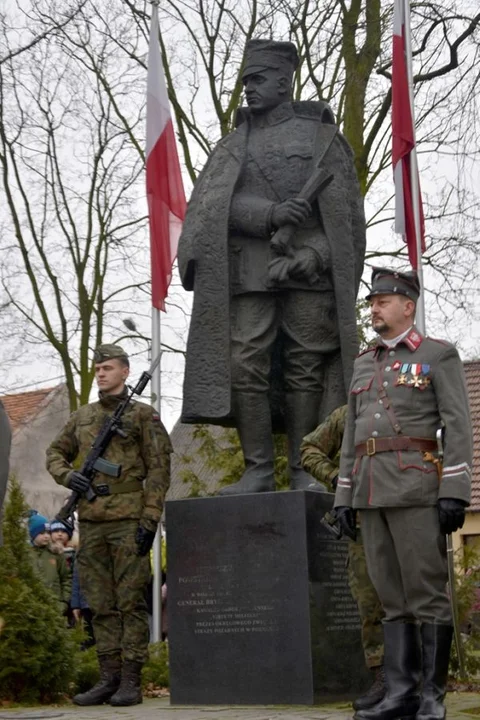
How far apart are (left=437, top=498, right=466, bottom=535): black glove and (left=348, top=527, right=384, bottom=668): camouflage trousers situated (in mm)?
1111

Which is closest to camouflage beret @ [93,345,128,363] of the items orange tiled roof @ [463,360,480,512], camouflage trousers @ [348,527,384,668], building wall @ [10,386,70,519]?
camouflage trousers @ [348,527,384,668]

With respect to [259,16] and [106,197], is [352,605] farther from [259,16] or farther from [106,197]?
[106,197]

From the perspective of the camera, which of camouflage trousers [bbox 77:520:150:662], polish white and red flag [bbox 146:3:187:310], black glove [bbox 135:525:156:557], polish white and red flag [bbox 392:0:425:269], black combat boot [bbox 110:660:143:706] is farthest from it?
polish white and red flag [bbox 146:3:187:310]

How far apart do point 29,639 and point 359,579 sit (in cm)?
270

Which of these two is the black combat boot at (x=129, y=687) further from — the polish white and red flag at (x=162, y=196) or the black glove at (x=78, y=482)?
the polish white and red flag at (x=162, y=196)

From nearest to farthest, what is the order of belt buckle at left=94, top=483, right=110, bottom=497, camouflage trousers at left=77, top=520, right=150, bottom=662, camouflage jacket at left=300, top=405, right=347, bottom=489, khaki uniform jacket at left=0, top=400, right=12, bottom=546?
1. khaki uniform jacket at left=0, top=400, right=12, bottom=546
2. camouflage jacket at left=300, top=405, right=347, bottom=489
3. camouflage trousers at left=77, top=520, right=150, bottom=662
4. belt buckle at left=94, top=483, right=110, bottom=497

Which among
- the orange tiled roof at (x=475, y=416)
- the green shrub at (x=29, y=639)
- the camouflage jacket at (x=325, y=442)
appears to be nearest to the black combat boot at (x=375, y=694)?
the camouflage jacket at (x=325, y=442)

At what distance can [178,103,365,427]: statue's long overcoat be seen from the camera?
327 inches

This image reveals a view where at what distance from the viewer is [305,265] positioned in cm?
829

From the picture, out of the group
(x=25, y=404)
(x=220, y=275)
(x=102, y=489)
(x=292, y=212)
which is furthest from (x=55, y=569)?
(x=25, y=404)

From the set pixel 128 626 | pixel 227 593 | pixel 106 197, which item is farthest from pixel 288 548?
pixel 106 197

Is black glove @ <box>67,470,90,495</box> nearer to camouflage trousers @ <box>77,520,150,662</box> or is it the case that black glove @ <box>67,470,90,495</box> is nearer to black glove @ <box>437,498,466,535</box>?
camouflage trousers @ <box>77,520,150,662</box>

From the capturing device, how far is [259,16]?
1878cm

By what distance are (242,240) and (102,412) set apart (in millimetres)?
→ 1430
